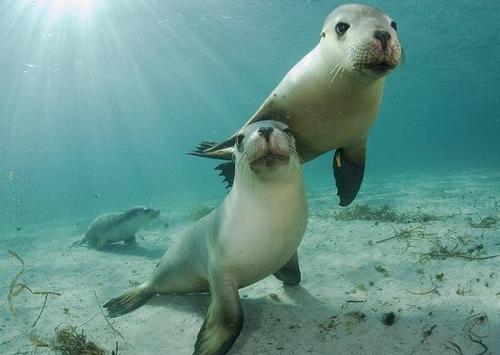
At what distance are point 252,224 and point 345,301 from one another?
116 centimetres

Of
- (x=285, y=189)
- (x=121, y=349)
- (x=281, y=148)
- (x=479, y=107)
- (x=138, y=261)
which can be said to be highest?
(x=281, y=148)

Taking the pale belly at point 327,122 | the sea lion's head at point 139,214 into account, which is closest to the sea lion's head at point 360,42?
the pale belly at point 327,122

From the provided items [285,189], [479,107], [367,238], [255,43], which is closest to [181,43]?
[255,43]

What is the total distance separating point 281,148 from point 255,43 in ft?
75.2

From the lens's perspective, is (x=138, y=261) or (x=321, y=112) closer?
(x=321, y=112)

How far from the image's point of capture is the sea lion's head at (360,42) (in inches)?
93.9

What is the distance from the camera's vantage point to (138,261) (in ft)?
22.1

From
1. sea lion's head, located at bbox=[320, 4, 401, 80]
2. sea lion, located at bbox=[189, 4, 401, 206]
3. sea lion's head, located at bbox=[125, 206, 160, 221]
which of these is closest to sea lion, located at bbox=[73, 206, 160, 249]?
sea lion's head, located at bbox=[125, 206, 160, 221]

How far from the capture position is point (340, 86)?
A: 2912 millimetres

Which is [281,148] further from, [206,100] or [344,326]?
[206,100]

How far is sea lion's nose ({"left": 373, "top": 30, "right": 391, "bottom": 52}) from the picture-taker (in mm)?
2365

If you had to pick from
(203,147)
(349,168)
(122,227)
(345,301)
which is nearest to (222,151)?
(203,147)

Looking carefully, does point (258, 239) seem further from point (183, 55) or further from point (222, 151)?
point (183, 55)

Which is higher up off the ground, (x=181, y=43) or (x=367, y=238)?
(x=181, y=43)
